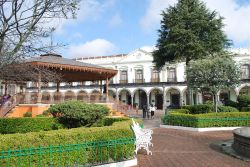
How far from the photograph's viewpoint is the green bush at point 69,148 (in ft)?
24.5

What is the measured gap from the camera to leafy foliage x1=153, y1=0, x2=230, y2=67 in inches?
1150

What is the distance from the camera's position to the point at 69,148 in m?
8.20

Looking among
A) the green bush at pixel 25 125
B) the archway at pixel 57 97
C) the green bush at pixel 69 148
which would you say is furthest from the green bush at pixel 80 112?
the archway at pixel 57 97

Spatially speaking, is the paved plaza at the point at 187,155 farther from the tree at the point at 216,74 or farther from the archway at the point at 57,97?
the archway at the point at 57,97

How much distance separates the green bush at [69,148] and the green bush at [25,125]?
7.41 metres

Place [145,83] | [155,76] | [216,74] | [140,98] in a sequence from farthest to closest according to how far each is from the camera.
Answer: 1. [140,98]
2. [155,76]
3. [145,83]
4. [216,74]

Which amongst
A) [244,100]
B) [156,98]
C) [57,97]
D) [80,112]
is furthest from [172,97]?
[80,112]

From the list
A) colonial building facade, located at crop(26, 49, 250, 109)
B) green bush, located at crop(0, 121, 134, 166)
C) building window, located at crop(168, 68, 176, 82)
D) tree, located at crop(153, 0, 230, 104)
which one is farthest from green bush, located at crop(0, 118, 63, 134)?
building window, located at crop(168, 68, 176, 82)

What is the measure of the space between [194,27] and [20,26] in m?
21.6

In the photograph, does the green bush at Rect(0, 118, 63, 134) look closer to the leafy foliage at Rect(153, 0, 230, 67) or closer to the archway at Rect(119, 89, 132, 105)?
the leafy foliage at Rect(153, 0, 230, 67)

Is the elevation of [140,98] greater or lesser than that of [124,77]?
lesser

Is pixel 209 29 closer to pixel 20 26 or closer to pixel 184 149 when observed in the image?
pixel 184 149

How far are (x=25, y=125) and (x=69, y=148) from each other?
9.34m

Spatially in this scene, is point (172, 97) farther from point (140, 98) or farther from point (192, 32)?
point (192, 32)
